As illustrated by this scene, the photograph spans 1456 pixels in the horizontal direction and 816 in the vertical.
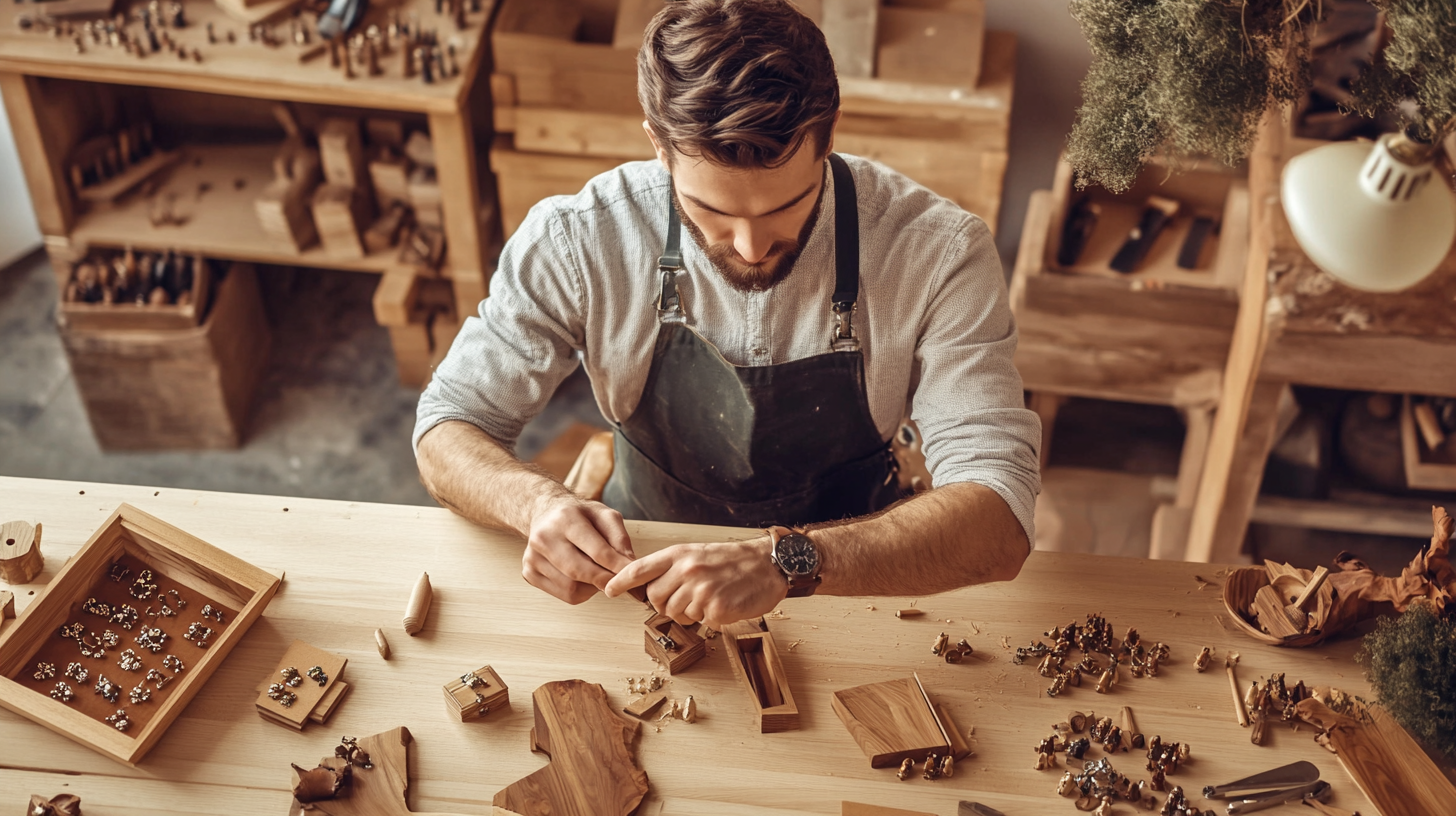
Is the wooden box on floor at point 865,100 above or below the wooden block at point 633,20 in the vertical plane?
below

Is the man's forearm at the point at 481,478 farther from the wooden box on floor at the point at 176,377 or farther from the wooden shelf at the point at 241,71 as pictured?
the wooden box on floor at the point at 176,377

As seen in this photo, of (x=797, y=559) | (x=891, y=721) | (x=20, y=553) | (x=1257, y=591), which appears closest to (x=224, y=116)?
(x=20, y=553)

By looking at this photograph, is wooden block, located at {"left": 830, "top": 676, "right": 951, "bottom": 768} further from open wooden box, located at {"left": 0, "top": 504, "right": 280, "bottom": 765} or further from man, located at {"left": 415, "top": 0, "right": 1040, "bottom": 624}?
open wooden box, located at {"left": 0, "top": 504, "right": 280, "bottom": 765}

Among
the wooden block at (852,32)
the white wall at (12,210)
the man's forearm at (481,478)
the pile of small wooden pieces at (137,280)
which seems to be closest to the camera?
the man's forearm at (481,478)

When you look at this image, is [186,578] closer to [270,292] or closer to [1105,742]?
[1105,742]

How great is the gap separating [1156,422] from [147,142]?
143 inches

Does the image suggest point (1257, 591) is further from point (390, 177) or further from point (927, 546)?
point (390, 177)

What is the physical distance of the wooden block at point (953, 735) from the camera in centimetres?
162

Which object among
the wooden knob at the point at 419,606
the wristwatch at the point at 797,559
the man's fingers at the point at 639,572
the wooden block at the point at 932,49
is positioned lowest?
the wooden knob at the point at 419,606

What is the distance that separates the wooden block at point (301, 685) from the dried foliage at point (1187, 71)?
1381mm

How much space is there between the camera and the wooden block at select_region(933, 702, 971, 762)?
162 centimetres

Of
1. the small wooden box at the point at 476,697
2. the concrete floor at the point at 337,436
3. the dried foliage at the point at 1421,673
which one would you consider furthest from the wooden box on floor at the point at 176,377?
the dried foliage at the point at 1421,673

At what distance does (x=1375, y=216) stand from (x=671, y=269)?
43.7 inches

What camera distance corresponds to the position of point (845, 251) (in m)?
2.02
